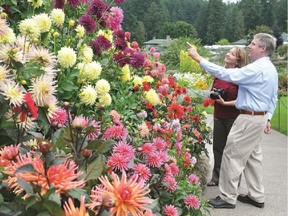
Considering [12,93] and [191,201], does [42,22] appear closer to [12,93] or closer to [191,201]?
[12,93]

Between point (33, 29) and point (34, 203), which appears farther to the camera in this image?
point (33, 29)

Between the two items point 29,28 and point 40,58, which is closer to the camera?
point 40,58

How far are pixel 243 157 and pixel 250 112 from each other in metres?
0.50

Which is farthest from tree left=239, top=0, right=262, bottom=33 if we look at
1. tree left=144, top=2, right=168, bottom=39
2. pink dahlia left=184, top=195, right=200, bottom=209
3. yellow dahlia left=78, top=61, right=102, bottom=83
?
yellow dahlia left=78, top=61, right=102, bottom=83

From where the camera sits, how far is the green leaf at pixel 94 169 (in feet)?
3.96

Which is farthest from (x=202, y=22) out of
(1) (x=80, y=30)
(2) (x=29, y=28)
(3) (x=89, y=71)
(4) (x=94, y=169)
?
(4) (x=94, y=169)

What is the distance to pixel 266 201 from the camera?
5.09 m

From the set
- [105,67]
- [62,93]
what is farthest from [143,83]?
[62,93]

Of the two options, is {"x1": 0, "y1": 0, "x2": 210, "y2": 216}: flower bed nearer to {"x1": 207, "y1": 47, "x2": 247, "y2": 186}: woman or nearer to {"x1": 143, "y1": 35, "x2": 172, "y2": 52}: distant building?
{"x1": 207, "y1": 47, "x2": 247, "y2": 186}: woman

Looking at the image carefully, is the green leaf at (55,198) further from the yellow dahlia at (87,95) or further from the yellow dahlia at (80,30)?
the yellow dahlia at (80,30)

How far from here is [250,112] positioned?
4457 mm

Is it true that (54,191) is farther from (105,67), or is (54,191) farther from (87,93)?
(105,67)

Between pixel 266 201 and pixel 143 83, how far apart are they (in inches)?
89.9

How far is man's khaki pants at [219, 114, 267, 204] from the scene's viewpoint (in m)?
4.48
